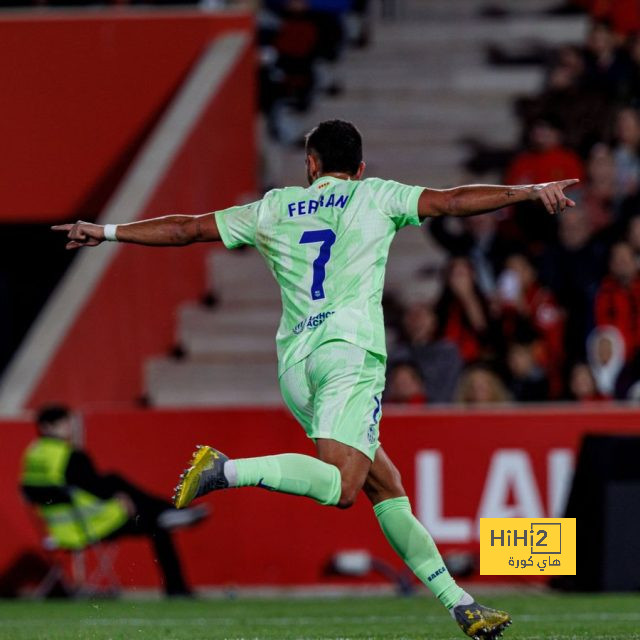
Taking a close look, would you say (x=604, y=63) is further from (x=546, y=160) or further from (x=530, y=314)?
(x=530, y=314)

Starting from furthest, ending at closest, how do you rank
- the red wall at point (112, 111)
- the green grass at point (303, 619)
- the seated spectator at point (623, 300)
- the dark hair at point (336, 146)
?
the red wall at point (112, 111)
the seated spectator at point (623, 300)
the green grass at point (303, 619)
the dark hair at point (336, 146)

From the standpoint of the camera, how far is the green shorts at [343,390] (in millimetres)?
6797

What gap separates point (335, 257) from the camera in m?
6.96

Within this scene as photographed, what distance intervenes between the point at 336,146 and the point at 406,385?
6137 millimetres

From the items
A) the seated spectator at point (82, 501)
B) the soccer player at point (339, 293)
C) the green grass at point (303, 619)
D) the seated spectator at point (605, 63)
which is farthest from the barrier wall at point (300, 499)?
the soccer player at point (339, 293)

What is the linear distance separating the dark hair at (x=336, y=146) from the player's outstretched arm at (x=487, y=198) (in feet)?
1.13

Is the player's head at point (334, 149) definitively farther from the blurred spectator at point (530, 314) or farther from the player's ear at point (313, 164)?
the blurred spectator at point (530, 314)

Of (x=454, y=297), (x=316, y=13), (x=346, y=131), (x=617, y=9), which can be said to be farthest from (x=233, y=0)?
(x=346, y=131)

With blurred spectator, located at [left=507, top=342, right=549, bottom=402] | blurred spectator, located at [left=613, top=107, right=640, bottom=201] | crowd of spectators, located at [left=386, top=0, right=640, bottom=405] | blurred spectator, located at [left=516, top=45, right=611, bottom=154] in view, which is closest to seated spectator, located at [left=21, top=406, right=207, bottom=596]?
crowd of spectators, located at [left=386, top=0, right=640, bottom=405]

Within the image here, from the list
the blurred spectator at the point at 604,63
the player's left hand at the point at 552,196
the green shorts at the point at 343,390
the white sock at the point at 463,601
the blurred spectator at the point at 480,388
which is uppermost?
the blurred spectator at the point at 604,63

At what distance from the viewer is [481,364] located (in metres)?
13.1

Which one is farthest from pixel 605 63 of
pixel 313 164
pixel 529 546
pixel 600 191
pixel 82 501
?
pixel 313 164

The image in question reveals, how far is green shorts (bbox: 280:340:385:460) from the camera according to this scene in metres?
6.80

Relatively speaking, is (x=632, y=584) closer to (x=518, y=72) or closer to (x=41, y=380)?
(x=41, y=380)
